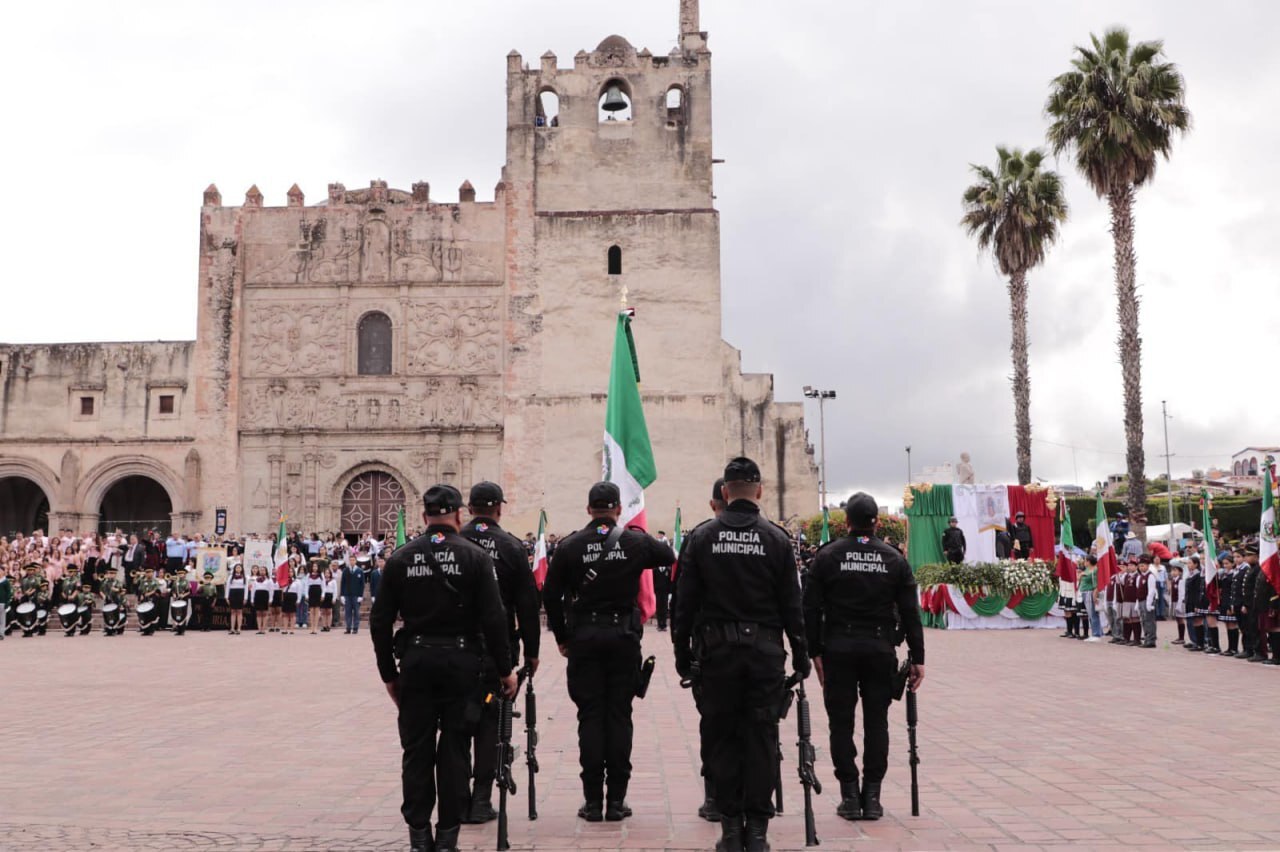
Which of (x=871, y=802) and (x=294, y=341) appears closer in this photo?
(x=871, y=802)

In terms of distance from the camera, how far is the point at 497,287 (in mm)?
38500

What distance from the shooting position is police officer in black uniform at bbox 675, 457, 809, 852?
572cm

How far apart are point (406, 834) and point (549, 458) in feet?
104

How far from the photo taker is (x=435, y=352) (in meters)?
38.4

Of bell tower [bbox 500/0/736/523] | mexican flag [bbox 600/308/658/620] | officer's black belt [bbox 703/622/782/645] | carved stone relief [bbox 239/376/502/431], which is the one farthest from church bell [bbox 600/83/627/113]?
officer's black belt [bbox 703/622/782/645]

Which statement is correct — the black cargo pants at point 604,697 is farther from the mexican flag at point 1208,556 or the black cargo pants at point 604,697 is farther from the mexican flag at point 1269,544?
the mexican flag at point 1208,556

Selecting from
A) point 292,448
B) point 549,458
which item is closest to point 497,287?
point 549,458

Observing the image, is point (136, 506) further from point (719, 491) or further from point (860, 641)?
point (860, 641)

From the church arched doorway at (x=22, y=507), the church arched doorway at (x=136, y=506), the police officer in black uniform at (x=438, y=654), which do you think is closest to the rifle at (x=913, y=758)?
the police officer in black uniform at (x=438, y=654)

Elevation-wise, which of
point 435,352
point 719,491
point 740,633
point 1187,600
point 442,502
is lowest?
point 1187,600

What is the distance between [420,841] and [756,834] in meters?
1.56

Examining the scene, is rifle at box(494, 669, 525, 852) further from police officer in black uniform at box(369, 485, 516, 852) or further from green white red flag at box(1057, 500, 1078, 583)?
green white red flag at box(1057, 500, 1078, 583)

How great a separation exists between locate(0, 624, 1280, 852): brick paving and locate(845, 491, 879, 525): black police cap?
164 centimetres

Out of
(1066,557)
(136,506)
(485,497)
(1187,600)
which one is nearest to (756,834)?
(485,497)
